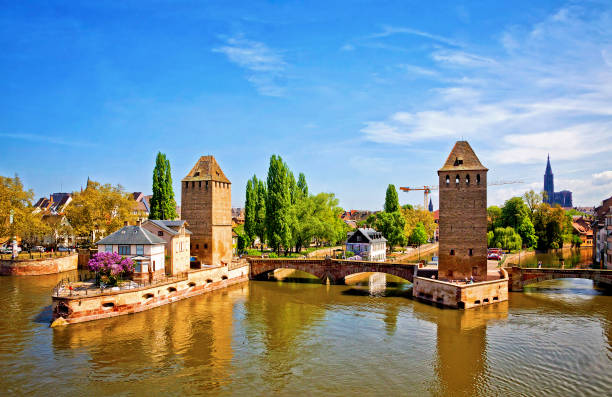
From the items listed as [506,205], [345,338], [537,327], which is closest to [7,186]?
[345,338]

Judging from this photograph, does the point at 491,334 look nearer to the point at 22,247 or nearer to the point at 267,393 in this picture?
the point at 267,393

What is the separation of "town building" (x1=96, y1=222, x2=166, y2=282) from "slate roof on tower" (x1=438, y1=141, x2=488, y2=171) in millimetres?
31167

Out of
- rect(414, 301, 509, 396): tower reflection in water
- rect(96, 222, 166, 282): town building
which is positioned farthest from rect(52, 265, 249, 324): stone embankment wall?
rect(414, 301, 509, 396): tower reflection in water

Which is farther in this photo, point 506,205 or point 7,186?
point 506,205

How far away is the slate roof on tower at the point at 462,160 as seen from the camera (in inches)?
1729

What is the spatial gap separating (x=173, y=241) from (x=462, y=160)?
1286 inches

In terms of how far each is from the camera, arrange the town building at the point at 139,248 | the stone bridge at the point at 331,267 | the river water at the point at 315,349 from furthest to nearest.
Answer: the stone bridge at the point at 331,267 < the town building at the point at 139,248 < the river water at the point at 315,349

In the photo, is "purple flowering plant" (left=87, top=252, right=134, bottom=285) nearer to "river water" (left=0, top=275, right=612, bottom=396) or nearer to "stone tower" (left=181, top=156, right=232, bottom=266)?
"river water" (left=0, top=275, right=612, bottom=396)

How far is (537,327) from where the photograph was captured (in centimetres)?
3353

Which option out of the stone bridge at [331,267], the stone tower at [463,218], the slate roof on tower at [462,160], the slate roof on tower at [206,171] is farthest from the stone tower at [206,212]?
the slate roof on tower at [462,160]

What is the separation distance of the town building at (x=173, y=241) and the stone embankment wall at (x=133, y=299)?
2.90 metres

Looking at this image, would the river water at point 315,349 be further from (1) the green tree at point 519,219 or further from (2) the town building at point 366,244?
(1) the green tree at point 519,219

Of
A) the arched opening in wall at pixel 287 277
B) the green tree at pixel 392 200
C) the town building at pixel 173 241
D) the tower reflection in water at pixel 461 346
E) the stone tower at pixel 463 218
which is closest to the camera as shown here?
the tower reflection in water at pixel 461 346

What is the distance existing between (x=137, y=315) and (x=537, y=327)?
33318 mm
